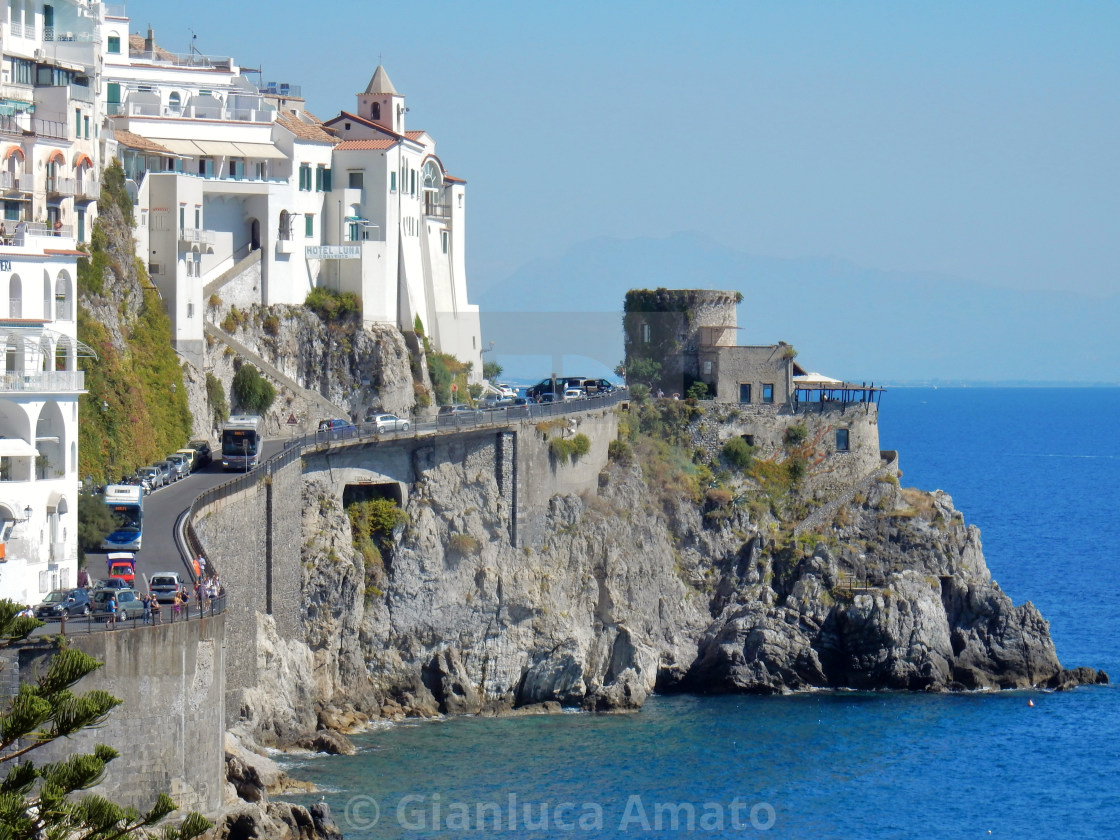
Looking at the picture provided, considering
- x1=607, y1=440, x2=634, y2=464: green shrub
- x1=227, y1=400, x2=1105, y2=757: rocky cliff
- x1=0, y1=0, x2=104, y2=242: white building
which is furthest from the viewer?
x1=607, y1=440, x2=634, y2=464: green shrub

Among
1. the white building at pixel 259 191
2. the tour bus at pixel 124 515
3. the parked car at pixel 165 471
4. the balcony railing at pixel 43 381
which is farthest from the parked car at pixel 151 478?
the white building at pixel 259 191

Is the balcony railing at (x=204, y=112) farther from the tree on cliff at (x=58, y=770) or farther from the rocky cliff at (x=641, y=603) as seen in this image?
the tree on cliff at (x=58, y=770)

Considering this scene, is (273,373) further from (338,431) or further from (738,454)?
(738,454)

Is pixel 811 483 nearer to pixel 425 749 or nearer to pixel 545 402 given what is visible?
pixel 545 402

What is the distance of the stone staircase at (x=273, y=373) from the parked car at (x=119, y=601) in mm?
30021

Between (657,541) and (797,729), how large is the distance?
42.3 ft

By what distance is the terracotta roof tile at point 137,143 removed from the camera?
259 feet

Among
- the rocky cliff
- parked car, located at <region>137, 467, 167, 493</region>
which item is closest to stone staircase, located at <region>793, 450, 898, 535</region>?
the rocky cliff

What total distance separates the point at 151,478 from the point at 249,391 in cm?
1446

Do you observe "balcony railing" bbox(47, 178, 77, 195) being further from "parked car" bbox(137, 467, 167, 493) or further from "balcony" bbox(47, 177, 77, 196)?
"parked car" bbox(137, 467, 167, 493)

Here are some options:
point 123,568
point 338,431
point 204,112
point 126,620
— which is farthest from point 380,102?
point 126,620

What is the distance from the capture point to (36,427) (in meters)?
55.2

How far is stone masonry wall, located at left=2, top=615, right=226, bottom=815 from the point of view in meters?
45.8

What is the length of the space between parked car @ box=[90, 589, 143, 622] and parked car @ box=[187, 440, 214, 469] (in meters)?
20.0
